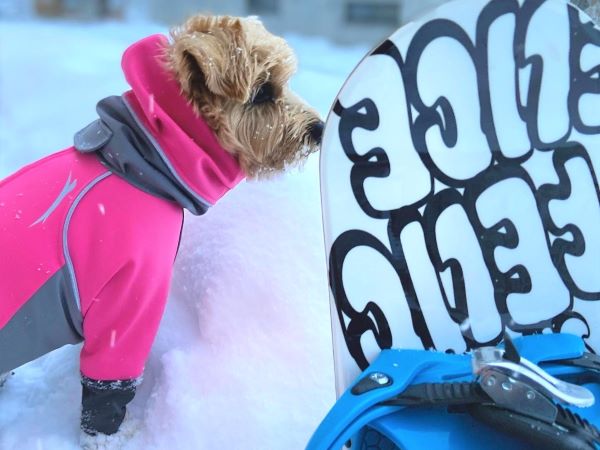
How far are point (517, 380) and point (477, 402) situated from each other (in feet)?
0.22

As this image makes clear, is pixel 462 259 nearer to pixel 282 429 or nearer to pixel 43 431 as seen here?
pixel 282 429

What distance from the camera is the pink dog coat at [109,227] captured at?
116cm

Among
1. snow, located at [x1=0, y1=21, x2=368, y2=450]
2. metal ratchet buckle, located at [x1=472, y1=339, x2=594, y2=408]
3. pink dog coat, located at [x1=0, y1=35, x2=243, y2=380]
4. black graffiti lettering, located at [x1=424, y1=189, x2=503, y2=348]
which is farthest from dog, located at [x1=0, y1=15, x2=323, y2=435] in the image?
metal ratchet buckle, located at [x1=472, y1=339, x2=594, y2=408]

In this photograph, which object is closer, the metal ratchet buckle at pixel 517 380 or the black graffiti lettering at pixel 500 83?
the metal ratchet buckle at pixel 517 380

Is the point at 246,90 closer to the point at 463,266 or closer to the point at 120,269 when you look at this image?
the point at 120,269

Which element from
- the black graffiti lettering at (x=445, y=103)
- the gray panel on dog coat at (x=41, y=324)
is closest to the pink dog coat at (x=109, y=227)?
the gray panel on dog coat at (x=41, y=324)

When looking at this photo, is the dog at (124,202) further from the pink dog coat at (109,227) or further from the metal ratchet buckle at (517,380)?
the metal ratchet buckle at (517,380)

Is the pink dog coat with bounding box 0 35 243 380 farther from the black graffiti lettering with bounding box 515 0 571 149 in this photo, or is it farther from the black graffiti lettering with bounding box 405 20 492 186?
the black graffiti lettering with bounding box 515 0 571 149

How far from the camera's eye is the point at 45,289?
3.82 ft

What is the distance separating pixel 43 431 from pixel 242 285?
0.56 metres

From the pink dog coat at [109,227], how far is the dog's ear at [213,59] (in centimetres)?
4

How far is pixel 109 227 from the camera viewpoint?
116 cm

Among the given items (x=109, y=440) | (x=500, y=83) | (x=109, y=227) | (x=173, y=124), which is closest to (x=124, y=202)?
(x=109, y=227)

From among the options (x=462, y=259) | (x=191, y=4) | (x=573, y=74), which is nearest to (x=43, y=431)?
(x=462, y=259)
